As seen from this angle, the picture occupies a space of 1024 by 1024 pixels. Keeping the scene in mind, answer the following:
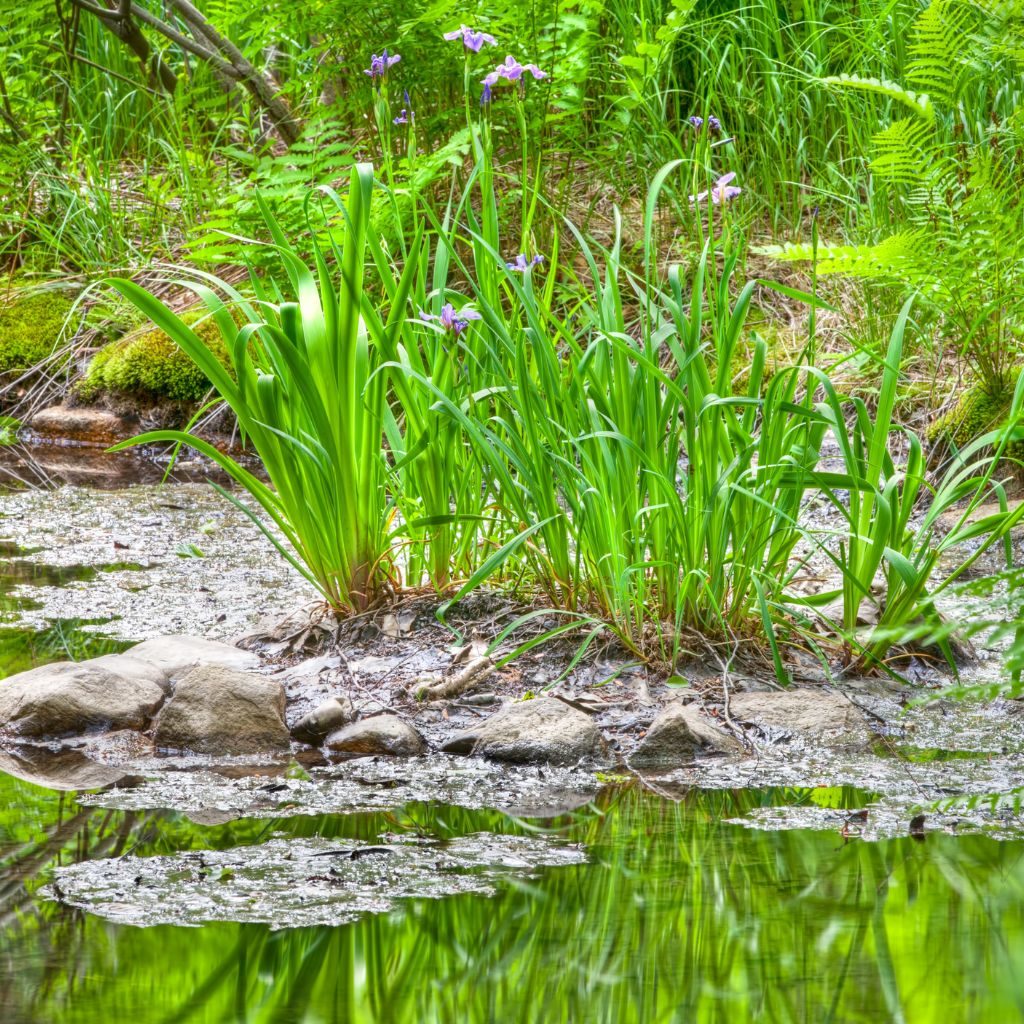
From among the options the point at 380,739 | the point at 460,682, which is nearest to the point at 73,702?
the point at 380,739

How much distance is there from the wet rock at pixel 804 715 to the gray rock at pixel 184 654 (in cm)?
113

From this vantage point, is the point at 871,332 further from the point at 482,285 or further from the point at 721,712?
the point at 721,712

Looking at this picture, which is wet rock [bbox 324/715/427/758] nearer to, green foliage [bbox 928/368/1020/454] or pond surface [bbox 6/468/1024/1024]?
pond surface [bbox 6/468/1024/1024]

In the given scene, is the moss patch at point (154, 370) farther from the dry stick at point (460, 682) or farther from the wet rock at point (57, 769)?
the wet rock at point (57, 769)

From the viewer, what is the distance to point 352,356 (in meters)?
2.87

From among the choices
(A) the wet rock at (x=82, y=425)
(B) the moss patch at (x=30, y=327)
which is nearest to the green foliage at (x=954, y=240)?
(A) the wet rock at (x=82, y=425)

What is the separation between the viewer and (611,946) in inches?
62.1

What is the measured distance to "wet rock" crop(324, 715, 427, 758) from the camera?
2500 mm

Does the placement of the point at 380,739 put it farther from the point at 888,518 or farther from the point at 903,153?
the point at 903,153

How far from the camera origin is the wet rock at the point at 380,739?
2.50 meters

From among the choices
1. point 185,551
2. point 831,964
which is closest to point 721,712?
point 831,964

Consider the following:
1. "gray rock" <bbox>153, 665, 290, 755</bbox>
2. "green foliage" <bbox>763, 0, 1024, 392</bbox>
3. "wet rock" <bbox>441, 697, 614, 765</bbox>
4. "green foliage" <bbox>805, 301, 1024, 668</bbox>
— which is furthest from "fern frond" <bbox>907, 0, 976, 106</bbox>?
"gray rock" <bbox>153, 665, 290, 755</bbox>

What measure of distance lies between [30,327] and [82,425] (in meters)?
0.84

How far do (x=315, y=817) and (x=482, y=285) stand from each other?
1404 mm
